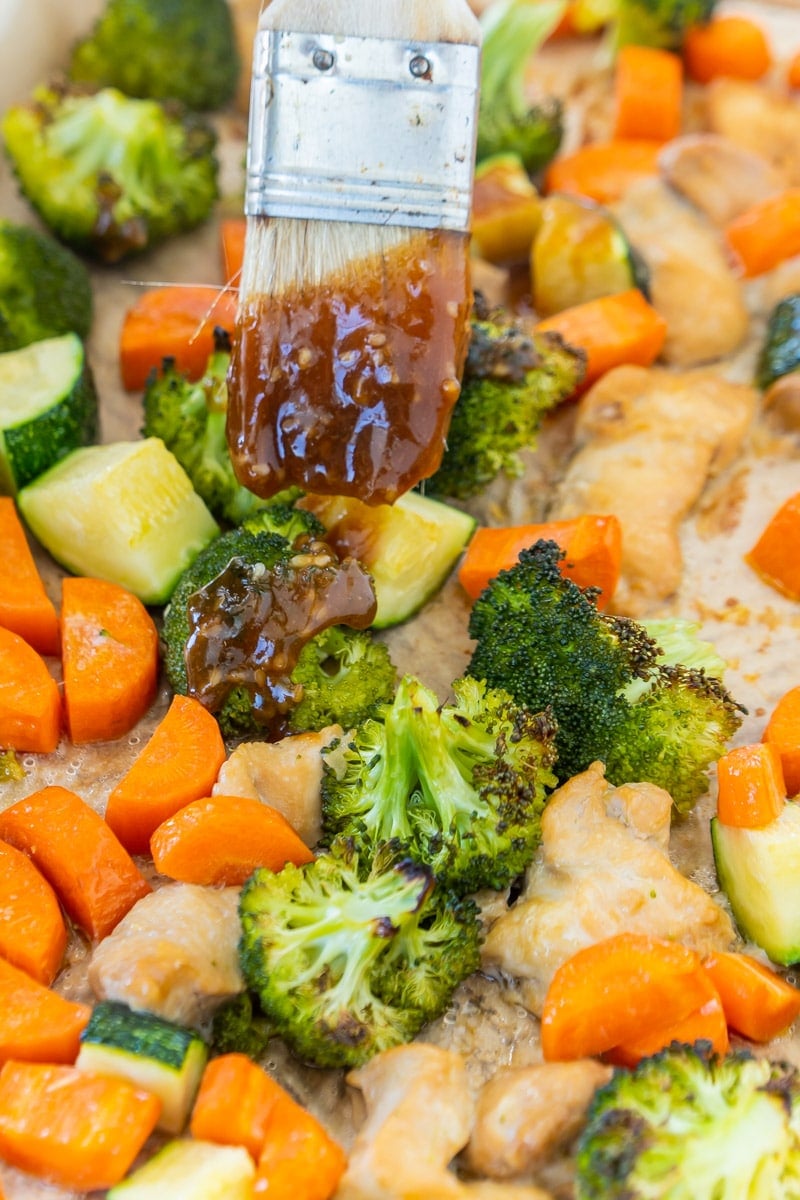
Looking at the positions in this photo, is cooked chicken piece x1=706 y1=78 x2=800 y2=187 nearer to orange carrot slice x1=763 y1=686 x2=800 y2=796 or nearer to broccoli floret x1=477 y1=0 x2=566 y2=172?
broccoli floret x1=477 y1=0 x2=566 y2=172

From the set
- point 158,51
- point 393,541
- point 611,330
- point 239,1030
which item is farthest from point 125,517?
point 158,51

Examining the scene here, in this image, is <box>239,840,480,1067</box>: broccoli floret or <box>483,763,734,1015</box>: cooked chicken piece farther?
<box>483,763,734,1015</box>: cooked chicken piece

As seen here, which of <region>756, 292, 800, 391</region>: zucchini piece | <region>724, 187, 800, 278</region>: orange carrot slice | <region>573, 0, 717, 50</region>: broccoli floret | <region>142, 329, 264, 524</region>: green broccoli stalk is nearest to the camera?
<region>142, 329, 264, 524</region>: green broccoli stalk

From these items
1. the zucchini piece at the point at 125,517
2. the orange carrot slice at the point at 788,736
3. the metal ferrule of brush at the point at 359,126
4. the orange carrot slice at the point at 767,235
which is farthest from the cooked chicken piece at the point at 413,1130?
the orange carrot slice at the point at 767,235

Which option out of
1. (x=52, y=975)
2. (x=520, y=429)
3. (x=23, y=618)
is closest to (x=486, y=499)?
(x=520, y=429)

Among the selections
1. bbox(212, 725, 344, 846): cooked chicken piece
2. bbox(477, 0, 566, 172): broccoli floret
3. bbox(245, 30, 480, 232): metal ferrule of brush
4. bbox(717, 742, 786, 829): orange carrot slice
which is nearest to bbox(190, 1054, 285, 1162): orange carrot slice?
bbox(212, 725, 344, 846): cooked chicken piece

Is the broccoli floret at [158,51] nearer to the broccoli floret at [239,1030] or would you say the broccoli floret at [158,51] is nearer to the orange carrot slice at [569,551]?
the orange carrot slice at [569,551]

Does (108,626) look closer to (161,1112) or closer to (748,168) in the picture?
(161,1112)
